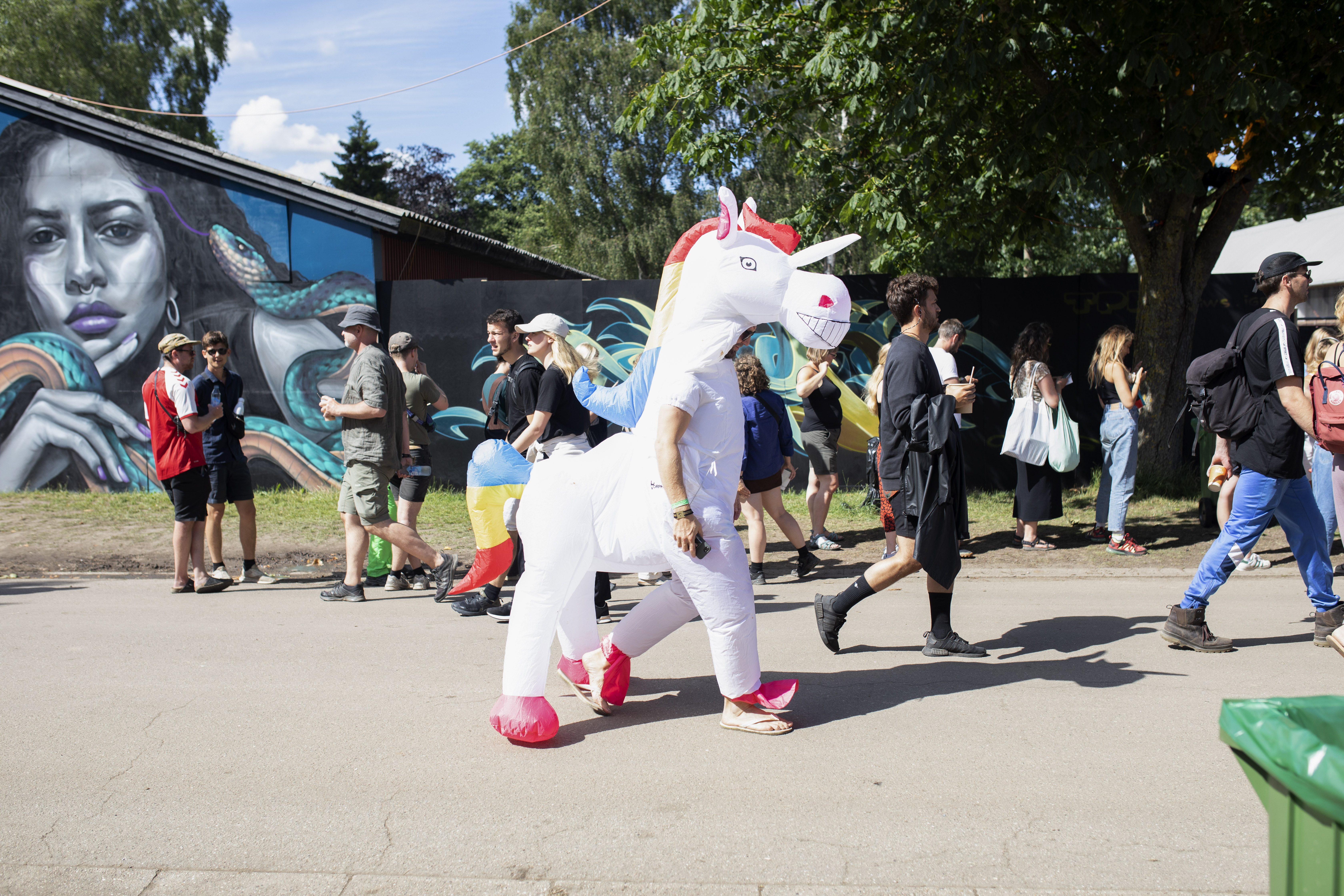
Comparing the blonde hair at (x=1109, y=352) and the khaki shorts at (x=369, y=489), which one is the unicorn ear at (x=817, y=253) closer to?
the khaki shorts at (x=369, y=489)

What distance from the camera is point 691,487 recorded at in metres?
3.96

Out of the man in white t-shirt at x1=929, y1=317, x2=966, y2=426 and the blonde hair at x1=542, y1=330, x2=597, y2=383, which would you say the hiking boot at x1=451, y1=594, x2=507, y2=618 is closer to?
the blonde hair at x1=542, y1=330, x2=597, y2=383

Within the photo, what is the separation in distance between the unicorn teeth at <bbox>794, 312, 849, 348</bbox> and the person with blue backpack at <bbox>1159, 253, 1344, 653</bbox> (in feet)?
7.91

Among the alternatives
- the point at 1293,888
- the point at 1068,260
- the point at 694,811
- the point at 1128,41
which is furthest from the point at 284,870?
the point at 1068,260

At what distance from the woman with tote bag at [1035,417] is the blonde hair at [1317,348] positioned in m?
1.90

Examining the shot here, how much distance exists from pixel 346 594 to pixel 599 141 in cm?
2718

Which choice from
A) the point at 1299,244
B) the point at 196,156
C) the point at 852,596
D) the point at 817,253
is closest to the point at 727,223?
the point at 817,253

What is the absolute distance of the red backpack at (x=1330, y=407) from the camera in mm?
5043

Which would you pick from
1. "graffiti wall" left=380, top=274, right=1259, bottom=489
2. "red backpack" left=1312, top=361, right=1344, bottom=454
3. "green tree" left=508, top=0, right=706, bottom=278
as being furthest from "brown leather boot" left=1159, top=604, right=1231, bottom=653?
"green tree" left=508, top=0, right=706, bottom=278

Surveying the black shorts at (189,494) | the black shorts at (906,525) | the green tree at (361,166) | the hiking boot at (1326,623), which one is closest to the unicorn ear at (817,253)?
the black shorts at (906,525)

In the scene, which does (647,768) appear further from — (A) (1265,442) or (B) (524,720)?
(A) (1265,442)

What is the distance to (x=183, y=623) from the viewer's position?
6211 mm

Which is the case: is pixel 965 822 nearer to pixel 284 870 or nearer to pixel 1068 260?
pixel 284 870

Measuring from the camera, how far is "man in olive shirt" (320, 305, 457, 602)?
258 inches
